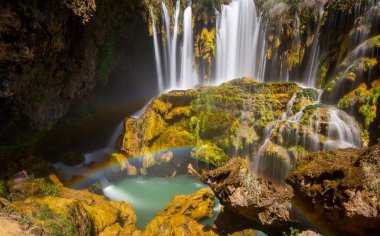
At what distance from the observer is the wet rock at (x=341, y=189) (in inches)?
182

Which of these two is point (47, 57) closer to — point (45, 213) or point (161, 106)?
point (45, 213)

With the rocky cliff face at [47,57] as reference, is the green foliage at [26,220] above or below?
below

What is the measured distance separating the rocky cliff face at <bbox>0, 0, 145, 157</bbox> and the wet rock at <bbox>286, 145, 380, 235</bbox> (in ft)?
28.9

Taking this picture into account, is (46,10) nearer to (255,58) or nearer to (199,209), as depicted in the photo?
(199,209)

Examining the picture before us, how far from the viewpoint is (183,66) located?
2344cm

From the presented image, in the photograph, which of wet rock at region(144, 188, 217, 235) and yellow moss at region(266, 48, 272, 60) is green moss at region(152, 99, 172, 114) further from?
yellow moss at region(266, 48, 272, 60)

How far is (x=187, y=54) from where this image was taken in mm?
23641

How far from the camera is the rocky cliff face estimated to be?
7.66m

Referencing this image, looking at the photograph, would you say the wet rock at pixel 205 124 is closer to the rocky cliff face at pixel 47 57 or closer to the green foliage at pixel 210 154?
the green foliage at pixel 210 154

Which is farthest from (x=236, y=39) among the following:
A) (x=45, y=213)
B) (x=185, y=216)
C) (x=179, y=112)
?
(x=45, y=213)

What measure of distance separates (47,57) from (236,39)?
1764 centimetres

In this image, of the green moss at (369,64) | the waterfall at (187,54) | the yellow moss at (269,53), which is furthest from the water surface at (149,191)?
the yellow moss at (269,53)

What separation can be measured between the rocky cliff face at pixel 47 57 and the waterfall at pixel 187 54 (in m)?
8.59

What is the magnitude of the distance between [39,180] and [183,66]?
16.4 m
